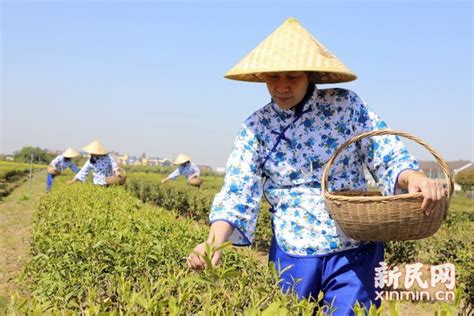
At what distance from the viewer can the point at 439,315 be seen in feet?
5.05

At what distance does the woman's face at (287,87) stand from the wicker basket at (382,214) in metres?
0.32

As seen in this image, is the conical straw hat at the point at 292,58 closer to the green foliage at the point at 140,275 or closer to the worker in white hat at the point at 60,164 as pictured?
the green foliage at the point at 140,275

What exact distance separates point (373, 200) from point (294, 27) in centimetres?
95

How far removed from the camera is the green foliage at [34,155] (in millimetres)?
51981

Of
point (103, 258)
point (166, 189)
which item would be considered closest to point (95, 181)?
point (166, 189)

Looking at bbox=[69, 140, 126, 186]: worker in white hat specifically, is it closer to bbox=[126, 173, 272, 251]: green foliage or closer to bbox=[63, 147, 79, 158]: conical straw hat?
bbox=[126, 173, 272, 251]: green foliage

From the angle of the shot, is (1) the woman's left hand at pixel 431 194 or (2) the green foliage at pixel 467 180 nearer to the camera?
(1) the woman's left hand at pixel 431 194

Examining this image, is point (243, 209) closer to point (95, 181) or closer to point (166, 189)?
point (95, 181)

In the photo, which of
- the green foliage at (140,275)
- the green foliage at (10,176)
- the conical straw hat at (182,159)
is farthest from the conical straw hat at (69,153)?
the green foliage at (140,275)

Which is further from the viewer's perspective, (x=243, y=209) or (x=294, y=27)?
(x=294, y=27)

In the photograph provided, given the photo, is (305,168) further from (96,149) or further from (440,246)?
(96,149)

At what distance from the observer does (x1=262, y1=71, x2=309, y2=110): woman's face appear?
2.51 m

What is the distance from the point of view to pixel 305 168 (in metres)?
2.53

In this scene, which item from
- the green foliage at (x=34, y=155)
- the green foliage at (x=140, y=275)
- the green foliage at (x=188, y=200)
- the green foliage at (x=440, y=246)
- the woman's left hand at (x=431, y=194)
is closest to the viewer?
the green foliage at (x=140, y=275)
